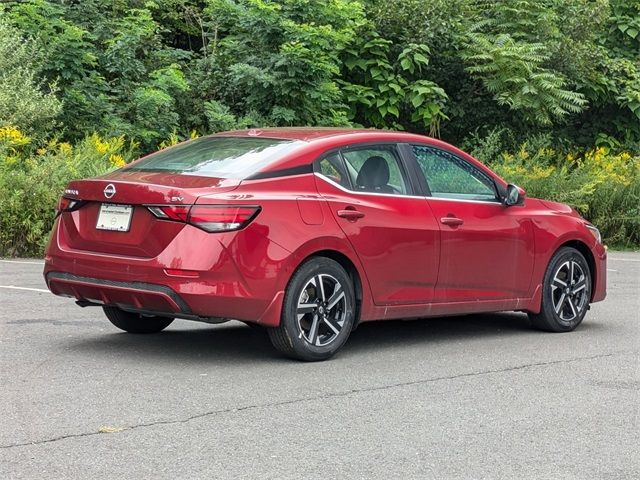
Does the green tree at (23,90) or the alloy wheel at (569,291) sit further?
Result: the green tree at (23,90)

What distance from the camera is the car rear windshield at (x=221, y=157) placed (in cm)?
787

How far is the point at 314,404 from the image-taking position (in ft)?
21.7

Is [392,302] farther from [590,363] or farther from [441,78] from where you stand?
[441,78]

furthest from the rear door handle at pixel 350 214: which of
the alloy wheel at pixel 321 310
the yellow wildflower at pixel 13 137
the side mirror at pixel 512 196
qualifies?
the yellow wildflower at pixel 13 137

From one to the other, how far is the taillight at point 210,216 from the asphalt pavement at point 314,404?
3.08 ft

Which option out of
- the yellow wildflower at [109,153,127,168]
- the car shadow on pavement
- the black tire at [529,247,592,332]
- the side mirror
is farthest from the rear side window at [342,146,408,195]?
the yellow wildflower at [109,153,127,168]

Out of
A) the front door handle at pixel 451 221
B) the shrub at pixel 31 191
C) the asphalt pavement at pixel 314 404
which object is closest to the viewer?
the asphalt pavement at pixel 314 404

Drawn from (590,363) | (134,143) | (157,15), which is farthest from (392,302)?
(157,15)

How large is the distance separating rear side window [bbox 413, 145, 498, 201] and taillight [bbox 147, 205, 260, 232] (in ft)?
6.44

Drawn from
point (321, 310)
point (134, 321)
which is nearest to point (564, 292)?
point (321, 310)

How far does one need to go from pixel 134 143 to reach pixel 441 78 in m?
7.04

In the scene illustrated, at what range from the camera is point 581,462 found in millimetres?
5555

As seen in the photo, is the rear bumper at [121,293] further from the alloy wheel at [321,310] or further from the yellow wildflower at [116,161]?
the yellow wildflower at [116,161]

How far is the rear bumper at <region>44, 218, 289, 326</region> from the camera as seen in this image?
7375 mm
